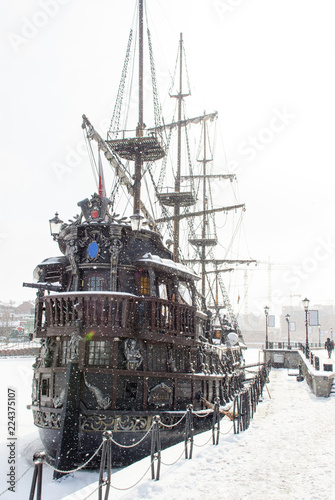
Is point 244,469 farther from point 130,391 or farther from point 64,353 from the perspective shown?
point 64,353

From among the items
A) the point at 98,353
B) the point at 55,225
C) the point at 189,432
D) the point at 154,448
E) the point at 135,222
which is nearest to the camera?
the point at 154,448

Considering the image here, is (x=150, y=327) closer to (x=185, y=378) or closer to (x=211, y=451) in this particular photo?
(x=185, y=378)

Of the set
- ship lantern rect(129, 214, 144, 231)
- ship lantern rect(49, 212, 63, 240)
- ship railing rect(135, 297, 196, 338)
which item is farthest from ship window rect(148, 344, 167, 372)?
ship lantern rect(49, 212, 63, 240)

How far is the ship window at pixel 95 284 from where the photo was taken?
1380 cm

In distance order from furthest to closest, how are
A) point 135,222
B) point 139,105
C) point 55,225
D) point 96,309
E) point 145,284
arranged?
point 139,105, point 145,284, point 55,225, point 135,222, point 96,309

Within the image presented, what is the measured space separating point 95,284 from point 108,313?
187 centimetres

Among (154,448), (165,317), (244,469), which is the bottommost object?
(244,469)

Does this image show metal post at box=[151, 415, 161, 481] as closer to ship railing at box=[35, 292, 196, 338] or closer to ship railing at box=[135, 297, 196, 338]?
ship railing at box=[35, 292, 196, 338]

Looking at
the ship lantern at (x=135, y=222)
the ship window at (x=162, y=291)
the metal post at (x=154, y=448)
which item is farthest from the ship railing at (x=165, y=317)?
the metal post at (x=154, y=448)

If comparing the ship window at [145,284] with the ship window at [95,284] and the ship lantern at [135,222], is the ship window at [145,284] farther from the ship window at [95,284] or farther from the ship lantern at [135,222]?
the ship lantern at [135,222]

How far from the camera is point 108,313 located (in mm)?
12227

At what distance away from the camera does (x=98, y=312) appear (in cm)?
1213

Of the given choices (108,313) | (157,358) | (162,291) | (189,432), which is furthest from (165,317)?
(189,432)

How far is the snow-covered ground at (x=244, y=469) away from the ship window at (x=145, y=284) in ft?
15.7
